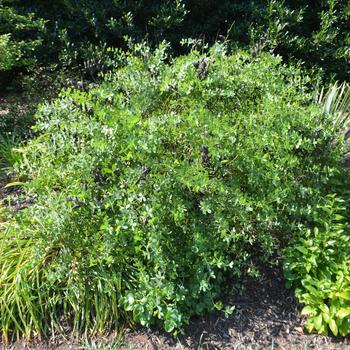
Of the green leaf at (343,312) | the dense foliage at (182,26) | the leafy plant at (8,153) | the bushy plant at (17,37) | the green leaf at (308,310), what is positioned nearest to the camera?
the green leaf at (343,312)

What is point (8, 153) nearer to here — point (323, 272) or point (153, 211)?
point (153, 211)

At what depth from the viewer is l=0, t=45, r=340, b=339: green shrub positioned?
350 cm

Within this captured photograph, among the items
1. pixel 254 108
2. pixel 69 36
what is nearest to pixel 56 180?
pixel 254 108

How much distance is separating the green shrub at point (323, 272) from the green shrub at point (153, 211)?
158 millimetres

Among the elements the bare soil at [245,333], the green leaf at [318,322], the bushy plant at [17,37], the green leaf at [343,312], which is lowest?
the bare soil at [245,333]

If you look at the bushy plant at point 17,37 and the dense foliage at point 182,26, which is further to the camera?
the dense foliage at point 182,26

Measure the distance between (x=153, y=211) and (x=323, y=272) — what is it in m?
1.22

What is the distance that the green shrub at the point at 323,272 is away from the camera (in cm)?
350

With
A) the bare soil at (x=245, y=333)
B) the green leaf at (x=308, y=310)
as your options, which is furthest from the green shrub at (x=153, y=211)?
the green leaf at (x=308, y=310)

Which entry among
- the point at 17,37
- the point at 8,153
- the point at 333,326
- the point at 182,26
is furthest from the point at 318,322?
the point at 17,37

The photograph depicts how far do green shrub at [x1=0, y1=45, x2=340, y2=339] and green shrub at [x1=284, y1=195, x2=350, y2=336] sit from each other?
158 millimetres

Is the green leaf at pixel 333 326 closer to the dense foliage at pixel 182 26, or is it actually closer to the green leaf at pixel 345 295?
the green leaf at pixel 345 295

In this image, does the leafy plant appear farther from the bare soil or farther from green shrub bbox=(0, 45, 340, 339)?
the bare soil

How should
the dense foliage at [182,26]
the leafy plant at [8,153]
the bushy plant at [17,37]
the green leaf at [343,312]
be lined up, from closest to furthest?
the green leaf at [343,312]
the bushy plant at [17,37]
the leafy plant at [8,153]
the dense foliage at [182,26]
